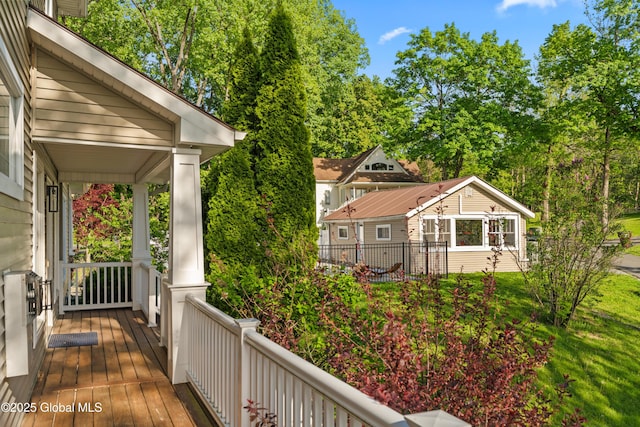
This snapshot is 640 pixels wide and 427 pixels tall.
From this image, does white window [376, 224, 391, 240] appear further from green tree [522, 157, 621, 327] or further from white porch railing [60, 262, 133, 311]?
white porch railing [60, 262, 133, 311]

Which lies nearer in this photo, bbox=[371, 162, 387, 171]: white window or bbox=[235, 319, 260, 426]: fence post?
bbox=[235, 319, 260, 426]: fence post

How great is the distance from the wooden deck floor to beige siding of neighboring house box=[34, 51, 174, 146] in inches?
98.3

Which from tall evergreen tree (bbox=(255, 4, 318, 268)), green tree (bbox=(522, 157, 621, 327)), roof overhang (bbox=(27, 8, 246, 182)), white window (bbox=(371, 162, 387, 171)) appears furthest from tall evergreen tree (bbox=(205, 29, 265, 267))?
white window (bbox=(371, 162, 387, 171))

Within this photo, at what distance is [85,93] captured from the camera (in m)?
4.84

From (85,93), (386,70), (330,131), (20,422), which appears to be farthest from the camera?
(330,131)

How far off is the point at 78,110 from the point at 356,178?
85.5 feet

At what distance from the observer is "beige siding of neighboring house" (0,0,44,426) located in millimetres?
3196

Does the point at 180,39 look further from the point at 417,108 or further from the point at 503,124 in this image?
the point at 503,124

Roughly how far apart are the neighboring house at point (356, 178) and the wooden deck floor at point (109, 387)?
2419 cm

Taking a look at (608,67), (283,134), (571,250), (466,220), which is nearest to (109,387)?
(283,134)

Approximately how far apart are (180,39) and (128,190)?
34.2 feet

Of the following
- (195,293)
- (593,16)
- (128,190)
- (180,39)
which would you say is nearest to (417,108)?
(593,16)

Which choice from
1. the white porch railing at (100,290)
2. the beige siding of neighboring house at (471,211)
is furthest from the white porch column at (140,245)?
the beige siding of neighboring house at (471,211)

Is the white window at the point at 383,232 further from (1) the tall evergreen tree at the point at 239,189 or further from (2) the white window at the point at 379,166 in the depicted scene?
(2) the white window at the point at 379,166
